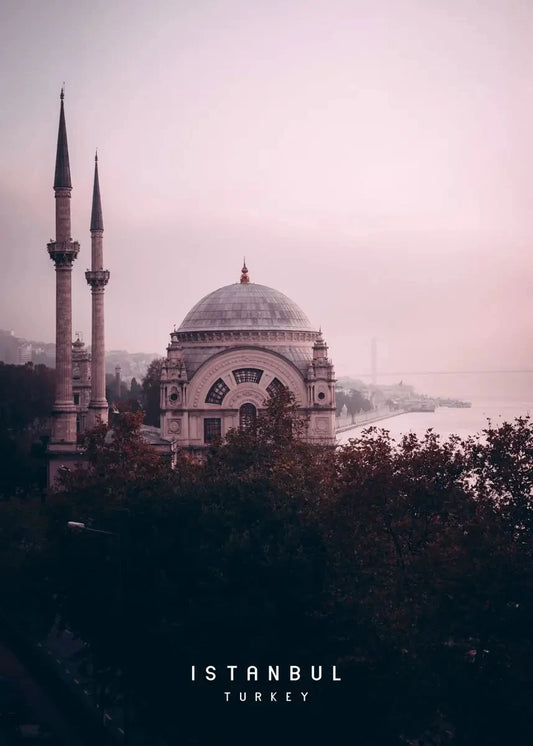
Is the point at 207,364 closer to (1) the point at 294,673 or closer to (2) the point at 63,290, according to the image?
(2) the point at 63,290

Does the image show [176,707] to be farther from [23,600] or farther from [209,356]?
[209,356]

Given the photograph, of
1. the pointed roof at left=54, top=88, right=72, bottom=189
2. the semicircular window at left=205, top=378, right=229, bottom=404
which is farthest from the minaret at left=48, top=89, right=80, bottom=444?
the semicircular window at left=205, top=378, right=229, bottom=404

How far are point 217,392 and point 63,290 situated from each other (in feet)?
33.6

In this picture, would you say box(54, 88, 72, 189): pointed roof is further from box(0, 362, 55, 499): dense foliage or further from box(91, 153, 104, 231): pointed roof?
box(0, 362, 55, 499): dense foliage

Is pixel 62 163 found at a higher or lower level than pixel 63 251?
higher

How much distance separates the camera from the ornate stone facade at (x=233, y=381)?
7288 centimetres

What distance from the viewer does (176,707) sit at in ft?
106

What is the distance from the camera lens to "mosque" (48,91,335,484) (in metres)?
69.1

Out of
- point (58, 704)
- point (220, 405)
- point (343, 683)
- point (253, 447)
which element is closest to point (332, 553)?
point (343, 683)

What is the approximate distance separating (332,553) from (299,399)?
129 feet

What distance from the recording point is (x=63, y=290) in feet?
228

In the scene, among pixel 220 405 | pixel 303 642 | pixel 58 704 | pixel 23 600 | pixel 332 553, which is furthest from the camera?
pixel 220 405

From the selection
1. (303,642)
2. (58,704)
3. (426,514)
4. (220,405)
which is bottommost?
(58,704)

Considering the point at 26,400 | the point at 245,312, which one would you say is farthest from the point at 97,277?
the point at 26,400
